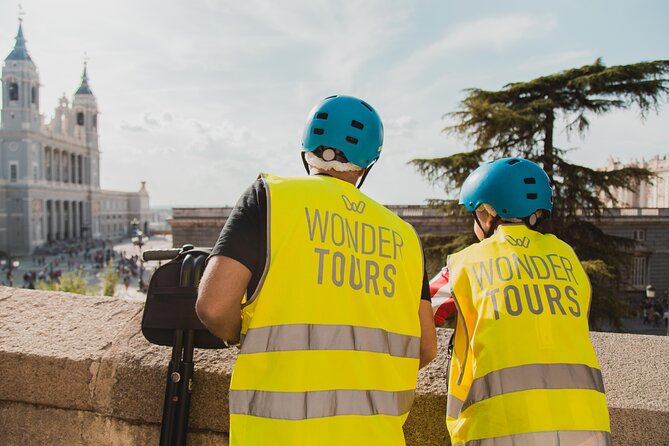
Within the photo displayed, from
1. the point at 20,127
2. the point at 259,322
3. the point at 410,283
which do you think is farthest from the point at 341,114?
the point at 20,127

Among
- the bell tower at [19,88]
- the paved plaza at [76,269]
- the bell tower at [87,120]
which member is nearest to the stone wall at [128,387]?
the paved plaza at [76,269]

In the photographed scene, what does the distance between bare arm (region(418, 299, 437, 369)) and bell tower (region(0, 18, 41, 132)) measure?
7019 centimetres

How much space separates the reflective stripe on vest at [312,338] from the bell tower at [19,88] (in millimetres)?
70204

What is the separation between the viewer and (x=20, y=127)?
6147 cm

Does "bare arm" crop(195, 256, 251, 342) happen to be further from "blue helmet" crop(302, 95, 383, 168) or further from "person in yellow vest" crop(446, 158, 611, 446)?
"person in yellow vest" crop(446, 158, 611, 446)

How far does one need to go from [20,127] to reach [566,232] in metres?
64.5

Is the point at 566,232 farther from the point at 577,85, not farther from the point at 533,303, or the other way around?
the point at 533,303

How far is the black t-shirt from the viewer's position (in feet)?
4.14

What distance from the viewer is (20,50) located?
60719 mm

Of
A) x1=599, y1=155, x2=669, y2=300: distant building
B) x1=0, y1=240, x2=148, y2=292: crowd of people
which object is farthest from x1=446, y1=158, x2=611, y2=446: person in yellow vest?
x1=599, y1=155, x2=669, y2=300: distant building

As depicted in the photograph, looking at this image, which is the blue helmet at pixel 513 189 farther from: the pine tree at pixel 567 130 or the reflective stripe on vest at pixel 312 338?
the pine tree at pixel 567 130

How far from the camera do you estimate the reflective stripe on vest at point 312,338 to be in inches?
49.3

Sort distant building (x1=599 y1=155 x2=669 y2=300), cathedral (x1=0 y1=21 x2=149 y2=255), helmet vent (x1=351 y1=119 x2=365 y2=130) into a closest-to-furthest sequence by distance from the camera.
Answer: helmet vent (x1=351 y1=119 x2=365 y2=130)
distant building (x1=599 y1=155 x2=669 y2=300)
cathedral (x1=0 y1=21 x2=149 y2=255)

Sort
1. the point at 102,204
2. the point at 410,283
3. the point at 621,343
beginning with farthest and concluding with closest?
1. the point at 102,204
2. the point at 621,343
3. the point at 410,283
